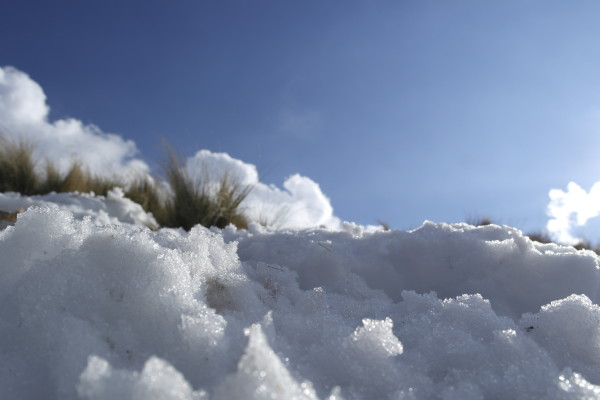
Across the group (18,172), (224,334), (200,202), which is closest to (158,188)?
(200,202)

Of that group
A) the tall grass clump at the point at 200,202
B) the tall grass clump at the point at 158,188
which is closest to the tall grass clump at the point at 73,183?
the tall grass clump at the point at 158,188

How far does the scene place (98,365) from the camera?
64 centimetres

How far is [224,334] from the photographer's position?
0.80 meters

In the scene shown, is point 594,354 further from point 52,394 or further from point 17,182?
point 17,182

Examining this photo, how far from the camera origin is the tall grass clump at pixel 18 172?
575 cm

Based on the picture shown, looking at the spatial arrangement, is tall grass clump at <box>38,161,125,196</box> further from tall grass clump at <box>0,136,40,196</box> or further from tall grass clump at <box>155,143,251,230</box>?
tall grass clump at <box>155,143,251,230</box>

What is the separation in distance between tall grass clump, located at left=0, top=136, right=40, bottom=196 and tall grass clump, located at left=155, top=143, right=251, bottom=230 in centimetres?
198

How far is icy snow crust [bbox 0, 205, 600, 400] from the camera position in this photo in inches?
27.4

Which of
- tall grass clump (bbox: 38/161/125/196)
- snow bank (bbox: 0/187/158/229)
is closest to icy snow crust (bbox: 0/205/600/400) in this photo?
snow bank (bbox: 0/187/158/229)

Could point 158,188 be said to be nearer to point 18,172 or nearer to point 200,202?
point 200,202

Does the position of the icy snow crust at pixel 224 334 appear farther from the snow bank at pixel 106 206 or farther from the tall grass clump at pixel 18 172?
the tall grass clump at pixel 18 172

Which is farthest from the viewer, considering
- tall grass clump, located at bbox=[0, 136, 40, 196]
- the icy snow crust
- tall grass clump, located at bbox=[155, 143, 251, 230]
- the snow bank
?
tall grass clump, located at bbox=[0, 136, 40, 196]

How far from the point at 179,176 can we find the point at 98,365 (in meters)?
4.52

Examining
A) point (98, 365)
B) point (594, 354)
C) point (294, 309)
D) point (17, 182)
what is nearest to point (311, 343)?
point (294, 309)
